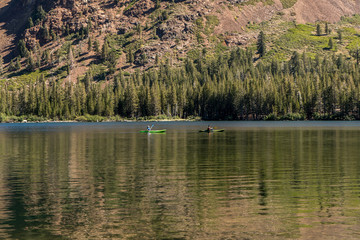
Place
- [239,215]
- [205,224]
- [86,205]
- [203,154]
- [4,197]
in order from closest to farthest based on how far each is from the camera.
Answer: [205,224]
[239,215]
[86,205]
[4,197]
[203,154]

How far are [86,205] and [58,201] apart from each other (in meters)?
2.63

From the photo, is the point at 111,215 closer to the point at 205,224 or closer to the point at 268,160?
the point at 205,224

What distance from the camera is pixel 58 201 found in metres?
30.6

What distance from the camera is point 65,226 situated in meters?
24.2

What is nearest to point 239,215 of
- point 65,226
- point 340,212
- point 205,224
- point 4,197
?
point 205,224

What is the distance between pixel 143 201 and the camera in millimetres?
30031

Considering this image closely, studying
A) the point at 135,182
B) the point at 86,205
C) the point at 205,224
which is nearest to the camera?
the point at 205,224

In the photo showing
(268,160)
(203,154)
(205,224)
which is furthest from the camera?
(203,154)

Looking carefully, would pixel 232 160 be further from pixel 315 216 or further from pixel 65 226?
→ pixel 65 226

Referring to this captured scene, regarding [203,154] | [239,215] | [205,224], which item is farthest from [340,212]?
[203,154]

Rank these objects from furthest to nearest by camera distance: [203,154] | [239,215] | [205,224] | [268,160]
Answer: [203,154]
[268,160]
[239,215]
[205,224]

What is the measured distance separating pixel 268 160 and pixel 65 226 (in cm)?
3383

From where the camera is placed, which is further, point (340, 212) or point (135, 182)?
point (135, 182)

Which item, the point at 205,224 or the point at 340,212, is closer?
the point at 205,224
